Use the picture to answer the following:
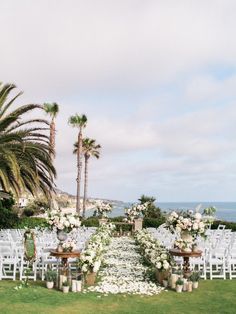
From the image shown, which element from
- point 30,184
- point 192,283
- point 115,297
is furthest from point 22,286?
point 30,184

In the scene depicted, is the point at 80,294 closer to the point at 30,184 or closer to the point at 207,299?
the point at 207,299

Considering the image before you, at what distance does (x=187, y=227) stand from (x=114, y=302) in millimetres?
3015

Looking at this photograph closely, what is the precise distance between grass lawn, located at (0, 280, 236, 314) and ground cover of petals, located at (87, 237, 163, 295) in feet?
1.67

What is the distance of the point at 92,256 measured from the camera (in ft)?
38.2

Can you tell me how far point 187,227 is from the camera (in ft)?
39.0

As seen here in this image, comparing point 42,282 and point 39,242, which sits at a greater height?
point 39,242

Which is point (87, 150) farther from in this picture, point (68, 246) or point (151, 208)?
point (68, 246)

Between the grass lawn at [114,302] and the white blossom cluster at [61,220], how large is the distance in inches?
61.9

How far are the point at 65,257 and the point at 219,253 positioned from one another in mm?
4748

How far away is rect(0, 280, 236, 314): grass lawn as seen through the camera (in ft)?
29.9

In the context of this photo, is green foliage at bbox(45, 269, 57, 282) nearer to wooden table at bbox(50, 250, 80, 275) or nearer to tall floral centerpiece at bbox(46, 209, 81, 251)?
wooden table at bbox(50, 250, 80, 275)

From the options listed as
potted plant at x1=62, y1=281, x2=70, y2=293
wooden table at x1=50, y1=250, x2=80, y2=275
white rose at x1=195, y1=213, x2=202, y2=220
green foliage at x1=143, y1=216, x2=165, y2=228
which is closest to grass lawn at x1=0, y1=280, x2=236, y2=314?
potted plant at x1=62, y1=281, x2=70, y2=293

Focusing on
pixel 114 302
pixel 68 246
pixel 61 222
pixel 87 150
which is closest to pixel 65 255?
pixel 68 246

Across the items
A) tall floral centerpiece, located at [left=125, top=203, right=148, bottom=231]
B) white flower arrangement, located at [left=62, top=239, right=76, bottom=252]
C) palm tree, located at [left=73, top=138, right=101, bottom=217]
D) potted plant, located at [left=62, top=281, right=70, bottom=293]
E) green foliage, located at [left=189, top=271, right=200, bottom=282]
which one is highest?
palm tree, located at [left=73, top=138, right=101, bottom=217]
